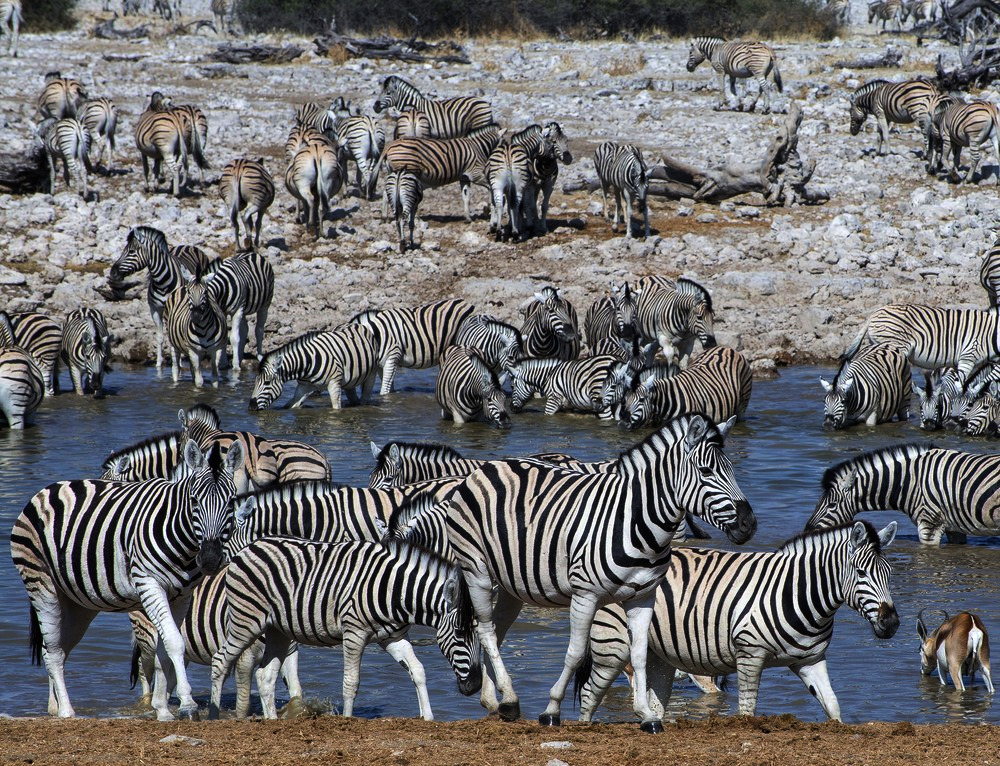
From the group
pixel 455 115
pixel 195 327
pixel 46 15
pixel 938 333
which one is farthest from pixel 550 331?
pixel 46 15

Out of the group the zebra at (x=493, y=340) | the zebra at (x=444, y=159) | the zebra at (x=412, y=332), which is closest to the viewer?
the zebra at (x=493, y=340)

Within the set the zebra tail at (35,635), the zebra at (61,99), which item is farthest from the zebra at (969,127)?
the zebra tail at (35,635)

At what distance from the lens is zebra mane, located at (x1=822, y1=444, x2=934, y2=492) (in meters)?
11.4

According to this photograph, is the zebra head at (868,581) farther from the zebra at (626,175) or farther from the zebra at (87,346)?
the zebra at (626,175)

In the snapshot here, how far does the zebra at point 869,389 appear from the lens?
632 inches

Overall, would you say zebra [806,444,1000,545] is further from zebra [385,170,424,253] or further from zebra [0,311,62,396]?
zebra [385,170,424,253]

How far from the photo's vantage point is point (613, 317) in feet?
61.0

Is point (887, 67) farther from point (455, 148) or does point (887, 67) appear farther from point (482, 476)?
point (482, 476)

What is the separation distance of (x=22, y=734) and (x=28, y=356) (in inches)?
433

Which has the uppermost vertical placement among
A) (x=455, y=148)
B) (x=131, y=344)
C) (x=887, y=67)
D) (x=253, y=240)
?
(x=887, y=67)

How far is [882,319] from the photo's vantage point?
18.0 metres

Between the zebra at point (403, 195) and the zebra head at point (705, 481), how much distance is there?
15.5 meters

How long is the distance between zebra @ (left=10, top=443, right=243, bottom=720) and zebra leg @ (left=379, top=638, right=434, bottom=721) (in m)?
1.07

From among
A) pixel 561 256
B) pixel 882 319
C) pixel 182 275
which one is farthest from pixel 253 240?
pixel 882 319
